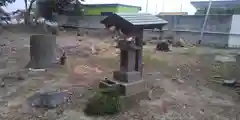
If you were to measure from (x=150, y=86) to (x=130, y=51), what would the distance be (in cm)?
136

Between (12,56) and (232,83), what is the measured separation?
739 cm

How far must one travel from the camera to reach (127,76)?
4.70m

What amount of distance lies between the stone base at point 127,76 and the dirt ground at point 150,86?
20.1 inches

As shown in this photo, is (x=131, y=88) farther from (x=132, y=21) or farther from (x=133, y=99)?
(x=132, y=21)

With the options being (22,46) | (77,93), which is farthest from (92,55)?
(77,93)

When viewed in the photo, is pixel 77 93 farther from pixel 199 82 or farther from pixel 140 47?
pixel 199 82

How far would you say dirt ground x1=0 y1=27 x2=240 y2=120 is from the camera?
13.8ft

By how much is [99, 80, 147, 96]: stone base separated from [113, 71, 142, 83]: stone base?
9 cm

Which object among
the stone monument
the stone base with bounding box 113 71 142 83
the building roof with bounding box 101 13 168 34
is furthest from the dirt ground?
the building roof with bounding box 101 13 168 34

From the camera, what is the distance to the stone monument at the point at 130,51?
4.47m

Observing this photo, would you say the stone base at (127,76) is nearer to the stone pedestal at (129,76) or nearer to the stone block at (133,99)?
the stone pedestal at (129,76)

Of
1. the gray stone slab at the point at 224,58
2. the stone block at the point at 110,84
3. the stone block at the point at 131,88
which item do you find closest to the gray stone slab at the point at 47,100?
the stone block at the point at 110,84

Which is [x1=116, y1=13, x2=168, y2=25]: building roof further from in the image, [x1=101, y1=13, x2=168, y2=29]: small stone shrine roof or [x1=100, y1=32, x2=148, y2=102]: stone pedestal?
[x1=100, y1=32, x2=148, y2=102]: stone pedestal

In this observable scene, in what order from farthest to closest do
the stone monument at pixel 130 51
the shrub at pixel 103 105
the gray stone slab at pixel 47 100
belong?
the stone monument at pixel 130 51 → the gray stone slab at pixel 47 100 → the shrub at pixel 103 105
